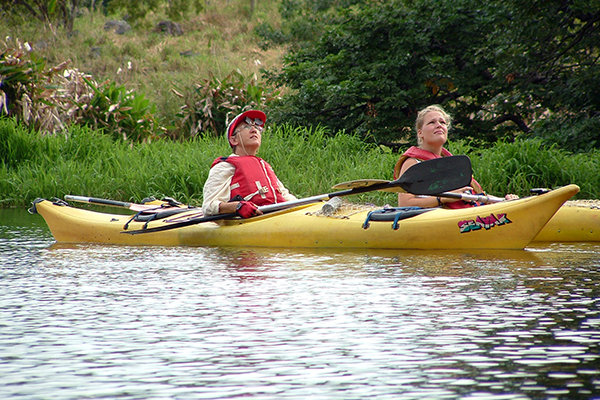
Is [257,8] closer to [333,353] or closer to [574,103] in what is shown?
[574,103]

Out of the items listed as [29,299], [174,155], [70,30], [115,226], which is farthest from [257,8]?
[29,299]

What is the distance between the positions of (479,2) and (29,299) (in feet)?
28.1

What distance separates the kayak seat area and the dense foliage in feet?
15.8

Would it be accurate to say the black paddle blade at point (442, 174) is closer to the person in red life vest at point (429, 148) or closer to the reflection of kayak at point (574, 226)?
the person in red life vest at point (429, 148)

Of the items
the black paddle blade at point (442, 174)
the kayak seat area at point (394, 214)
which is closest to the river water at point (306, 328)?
the kayak seat area at point (394, 214)

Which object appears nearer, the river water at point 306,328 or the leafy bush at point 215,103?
the river water at point 306,328

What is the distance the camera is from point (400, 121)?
11.2 m

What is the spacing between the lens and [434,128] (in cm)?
573

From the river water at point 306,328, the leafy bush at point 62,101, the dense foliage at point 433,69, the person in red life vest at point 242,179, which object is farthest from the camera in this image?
the leafy bush at point 62,101

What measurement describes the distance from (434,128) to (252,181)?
137 centimetres

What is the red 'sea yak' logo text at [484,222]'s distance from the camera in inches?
205

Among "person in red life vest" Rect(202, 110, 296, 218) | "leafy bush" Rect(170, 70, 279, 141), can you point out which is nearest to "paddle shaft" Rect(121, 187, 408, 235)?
"person in red life vest" Rect(202, 110, 296, 218)

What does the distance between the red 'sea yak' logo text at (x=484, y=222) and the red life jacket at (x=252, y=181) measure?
61.4 inches

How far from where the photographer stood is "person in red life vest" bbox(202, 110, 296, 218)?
590 cm
